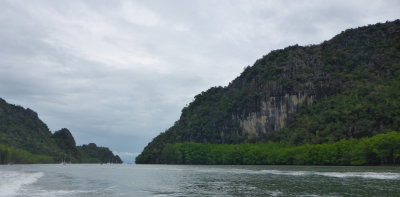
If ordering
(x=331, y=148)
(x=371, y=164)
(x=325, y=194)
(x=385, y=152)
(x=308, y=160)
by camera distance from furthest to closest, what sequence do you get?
(x=308, y=160) < (x=331, y=148) < (x=371, y=164) < (x=385, y=152) < (x=325, y=194)

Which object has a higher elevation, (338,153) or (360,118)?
(360,118)

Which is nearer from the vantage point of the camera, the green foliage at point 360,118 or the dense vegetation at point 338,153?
the dense vegetation at point 338,153

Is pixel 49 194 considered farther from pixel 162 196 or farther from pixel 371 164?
pixel 371 164

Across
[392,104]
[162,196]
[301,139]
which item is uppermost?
[392,104]

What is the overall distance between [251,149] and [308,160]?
45038 millimetres

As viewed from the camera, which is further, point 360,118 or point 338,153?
point 360,118

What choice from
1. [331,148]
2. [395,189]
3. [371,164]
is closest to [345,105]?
[331,148]

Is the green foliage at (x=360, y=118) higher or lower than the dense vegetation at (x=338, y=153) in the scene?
higher

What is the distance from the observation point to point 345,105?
19388 centimetres

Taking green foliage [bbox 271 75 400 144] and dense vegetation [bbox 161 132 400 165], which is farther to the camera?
green foliage [bbox 271 75 400 144]

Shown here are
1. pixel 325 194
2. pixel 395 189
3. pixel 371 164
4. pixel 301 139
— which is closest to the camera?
pixel 325 194

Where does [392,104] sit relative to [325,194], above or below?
above

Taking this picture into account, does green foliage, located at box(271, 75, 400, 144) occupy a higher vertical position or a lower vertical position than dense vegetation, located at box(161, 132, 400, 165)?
higher

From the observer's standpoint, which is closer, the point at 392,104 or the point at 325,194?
the point at 325,194
